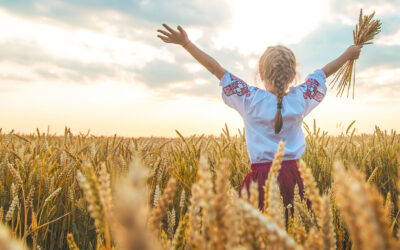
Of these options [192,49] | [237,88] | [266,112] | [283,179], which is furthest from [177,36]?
[283,179]

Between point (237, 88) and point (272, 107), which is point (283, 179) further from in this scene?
point (237, 88)

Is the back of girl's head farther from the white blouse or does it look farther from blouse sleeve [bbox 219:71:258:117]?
blouse sleeve [bbox 219:71:258:117]

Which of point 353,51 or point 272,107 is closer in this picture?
point 272,107

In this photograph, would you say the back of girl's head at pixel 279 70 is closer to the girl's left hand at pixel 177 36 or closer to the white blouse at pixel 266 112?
the white blouse at pixel 266 112

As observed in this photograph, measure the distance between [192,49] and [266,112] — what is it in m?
0.90

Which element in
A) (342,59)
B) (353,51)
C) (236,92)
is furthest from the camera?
(353,51)

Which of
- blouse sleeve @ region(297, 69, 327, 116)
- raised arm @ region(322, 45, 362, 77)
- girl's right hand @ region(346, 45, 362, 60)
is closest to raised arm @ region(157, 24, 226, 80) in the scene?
blouse sleeve @ region(297, 69, 327, 116)

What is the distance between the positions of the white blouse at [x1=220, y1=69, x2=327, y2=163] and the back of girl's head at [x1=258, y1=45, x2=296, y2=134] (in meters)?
0.07

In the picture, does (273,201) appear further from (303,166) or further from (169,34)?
(169,34)

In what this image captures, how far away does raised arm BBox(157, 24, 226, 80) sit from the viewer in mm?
2719

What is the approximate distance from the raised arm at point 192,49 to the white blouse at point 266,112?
0.36ft

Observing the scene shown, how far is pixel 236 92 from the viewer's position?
2.61 meters

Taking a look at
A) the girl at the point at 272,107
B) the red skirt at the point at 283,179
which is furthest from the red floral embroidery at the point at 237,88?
the red skirt at the point at 283,179

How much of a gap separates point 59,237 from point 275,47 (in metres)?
2.25
